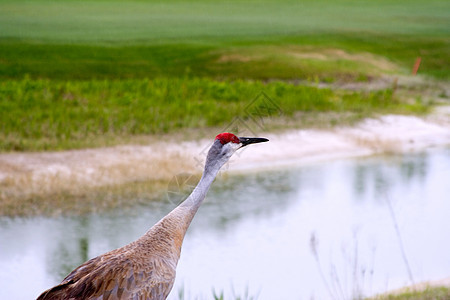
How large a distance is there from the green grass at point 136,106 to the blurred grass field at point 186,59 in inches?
1.0

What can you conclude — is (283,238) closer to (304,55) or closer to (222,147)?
(222,147)

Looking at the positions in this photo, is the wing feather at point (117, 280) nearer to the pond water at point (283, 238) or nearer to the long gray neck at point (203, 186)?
the long gray neck at point (203, 186)

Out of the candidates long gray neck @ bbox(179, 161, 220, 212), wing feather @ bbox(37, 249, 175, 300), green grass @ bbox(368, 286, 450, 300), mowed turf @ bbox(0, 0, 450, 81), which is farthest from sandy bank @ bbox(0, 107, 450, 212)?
mowed turf @ bbox(0, 0, 450, 81)

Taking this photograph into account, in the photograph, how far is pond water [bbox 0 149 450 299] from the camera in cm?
620

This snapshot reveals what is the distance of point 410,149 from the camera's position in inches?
453

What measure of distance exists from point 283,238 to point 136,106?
5.15 meters

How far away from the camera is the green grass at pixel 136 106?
10.2 meters

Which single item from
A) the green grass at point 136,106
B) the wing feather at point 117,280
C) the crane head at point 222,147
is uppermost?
the crane head at point 222,147

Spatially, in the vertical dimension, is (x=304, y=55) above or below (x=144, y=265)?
below

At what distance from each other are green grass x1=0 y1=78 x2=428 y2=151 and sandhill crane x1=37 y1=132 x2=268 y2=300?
5142 millimetres

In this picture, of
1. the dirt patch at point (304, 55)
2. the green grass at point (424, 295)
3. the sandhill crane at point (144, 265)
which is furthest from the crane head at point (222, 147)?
the dirt patch at point (304, 55)

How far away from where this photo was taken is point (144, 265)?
3826 mm

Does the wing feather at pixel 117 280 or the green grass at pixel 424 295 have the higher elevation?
the wing feather at pixel 117 280

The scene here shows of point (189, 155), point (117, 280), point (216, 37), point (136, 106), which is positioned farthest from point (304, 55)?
point (117, 280)
